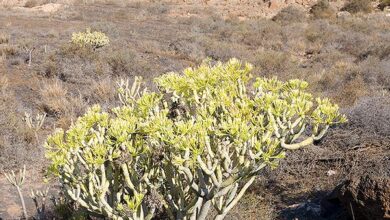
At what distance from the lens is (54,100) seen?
8656mm

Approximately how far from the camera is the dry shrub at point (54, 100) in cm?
846

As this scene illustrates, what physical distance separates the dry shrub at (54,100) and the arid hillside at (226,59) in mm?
27

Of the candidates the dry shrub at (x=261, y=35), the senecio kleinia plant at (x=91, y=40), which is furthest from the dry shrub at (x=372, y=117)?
the dry shrub at (x=261, y=35)

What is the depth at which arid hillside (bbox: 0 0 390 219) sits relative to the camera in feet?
16.3

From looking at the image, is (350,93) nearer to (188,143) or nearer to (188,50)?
(188,50)

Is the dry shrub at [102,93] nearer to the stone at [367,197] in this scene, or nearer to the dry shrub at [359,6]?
the stone at [367,197]

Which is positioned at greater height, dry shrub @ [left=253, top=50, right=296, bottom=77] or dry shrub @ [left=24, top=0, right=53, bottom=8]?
dry shrub @ [left=253, top=50, right=296, bottom=77]

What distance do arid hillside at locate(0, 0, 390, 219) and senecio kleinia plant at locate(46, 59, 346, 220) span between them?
18.0 inches

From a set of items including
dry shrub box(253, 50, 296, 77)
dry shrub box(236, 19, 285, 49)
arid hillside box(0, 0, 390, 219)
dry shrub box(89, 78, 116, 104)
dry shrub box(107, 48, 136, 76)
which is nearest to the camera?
arid hillside box(0, 0, 390, 219)

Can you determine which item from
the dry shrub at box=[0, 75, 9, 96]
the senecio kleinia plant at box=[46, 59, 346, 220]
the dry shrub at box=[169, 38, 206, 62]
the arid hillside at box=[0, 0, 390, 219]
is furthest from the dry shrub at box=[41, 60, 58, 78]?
the senecio kleinia plant at box=[46, 59, 346, 220]

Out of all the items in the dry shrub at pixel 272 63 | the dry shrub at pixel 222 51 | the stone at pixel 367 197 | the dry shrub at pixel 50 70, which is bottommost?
the dry shrub at pixel 222 51

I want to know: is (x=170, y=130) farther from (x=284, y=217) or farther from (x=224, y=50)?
(x=224, y=50)

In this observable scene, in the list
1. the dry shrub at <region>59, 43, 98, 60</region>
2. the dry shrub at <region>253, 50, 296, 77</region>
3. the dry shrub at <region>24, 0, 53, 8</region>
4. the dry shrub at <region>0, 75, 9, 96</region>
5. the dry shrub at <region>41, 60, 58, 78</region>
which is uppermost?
the dry shrub at <region>59, 43, 98, 60</region>

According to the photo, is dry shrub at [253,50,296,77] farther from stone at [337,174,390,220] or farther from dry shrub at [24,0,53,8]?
dry shrub at [24,0,53,8]
